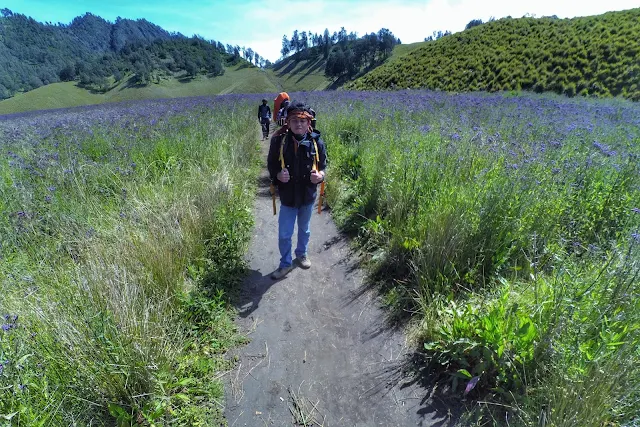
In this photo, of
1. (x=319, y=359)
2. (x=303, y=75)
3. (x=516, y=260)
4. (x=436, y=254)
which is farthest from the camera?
(x=303, y=75)

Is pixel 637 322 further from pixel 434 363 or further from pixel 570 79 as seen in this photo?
pixel 570 79

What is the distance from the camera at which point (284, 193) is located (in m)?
3.99

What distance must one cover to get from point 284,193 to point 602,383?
3403mm

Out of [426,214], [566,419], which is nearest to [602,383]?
[566,419]

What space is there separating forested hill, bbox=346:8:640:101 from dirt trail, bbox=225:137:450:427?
1985 centimetres

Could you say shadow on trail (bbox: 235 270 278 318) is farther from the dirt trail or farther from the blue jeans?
the blue jeans

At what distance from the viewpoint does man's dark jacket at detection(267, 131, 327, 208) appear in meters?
3.82

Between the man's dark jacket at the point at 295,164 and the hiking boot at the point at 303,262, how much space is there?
0.94m

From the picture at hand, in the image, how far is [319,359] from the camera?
292 cm

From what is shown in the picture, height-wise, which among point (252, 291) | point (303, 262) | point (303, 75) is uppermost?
point (303, 75)

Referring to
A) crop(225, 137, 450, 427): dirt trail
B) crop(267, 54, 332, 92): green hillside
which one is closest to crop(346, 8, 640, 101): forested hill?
crop(225, 137, 450, 427): dirt trail

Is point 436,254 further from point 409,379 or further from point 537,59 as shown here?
point 537,59

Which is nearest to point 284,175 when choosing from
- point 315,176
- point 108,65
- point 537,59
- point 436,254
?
point 315,176

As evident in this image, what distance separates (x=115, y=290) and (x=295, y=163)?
7.85 ft
